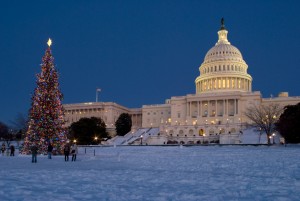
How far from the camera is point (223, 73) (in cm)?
12312

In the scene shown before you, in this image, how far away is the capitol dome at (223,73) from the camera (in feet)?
404

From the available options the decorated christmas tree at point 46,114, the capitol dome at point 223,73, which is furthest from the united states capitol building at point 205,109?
the decorated christmas tree at point 46,114

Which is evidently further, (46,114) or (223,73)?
(223,73)

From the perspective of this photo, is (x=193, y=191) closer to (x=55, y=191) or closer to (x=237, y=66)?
(x=55, y=191)

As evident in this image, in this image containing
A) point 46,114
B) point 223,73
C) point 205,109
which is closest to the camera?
point 46,114

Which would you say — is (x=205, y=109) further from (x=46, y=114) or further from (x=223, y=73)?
(x=46, y=114)

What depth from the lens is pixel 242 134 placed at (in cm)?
8412

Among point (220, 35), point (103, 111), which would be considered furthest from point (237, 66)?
point (103, 111)

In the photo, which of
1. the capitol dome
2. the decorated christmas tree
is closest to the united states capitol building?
the capitol dome

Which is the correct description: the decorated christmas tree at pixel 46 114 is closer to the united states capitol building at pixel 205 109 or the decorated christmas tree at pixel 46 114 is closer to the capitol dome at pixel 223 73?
the united states capitol building at pixel 205 109

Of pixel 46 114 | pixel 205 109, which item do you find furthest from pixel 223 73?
pixel 46 114

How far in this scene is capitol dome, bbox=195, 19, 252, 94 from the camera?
123 metres

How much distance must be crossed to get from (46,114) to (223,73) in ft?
311

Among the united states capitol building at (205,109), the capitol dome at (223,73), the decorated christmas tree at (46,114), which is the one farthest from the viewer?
the capitol dome at (223,73)
